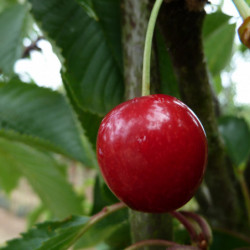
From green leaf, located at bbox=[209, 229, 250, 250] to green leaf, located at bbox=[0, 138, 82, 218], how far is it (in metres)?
0.32

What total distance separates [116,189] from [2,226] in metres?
8.02

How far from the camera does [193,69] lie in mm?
485

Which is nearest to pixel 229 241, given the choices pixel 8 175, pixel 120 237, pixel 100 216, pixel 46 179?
pixel 120 237

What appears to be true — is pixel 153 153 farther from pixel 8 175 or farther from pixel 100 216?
pixel 8 175

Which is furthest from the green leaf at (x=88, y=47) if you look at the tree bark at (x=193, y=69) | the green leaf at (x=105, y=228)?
the green leaf at (x=105, y=228)

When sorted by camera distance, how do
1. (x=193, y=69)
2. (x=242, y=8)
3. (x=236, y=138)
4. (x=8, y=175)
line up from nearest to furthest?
1. (x=242, y=8)
2. (x=193, y=69)
3. (x=236, y=138)
4. (x=8, y=175)

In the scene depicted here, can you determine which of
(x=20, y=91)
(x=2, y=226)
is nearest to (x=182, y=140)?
(x=20, y=91)

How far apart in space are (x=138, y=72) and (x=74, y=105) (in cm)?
10

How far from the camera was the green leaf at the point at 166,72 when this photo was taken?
1.66ft

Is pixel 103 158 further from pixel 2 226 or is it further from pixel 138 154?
pixel 2 226

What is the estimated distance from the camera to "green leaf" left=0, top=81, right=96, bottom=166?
2.10 ft

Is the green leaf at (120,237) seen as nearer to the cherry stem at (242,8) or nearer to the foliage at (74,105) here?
the foliage at (74,105)

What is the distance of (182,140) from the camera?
1.13 feet

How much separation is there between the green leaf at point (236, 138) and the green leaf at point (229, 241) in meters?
0.17
